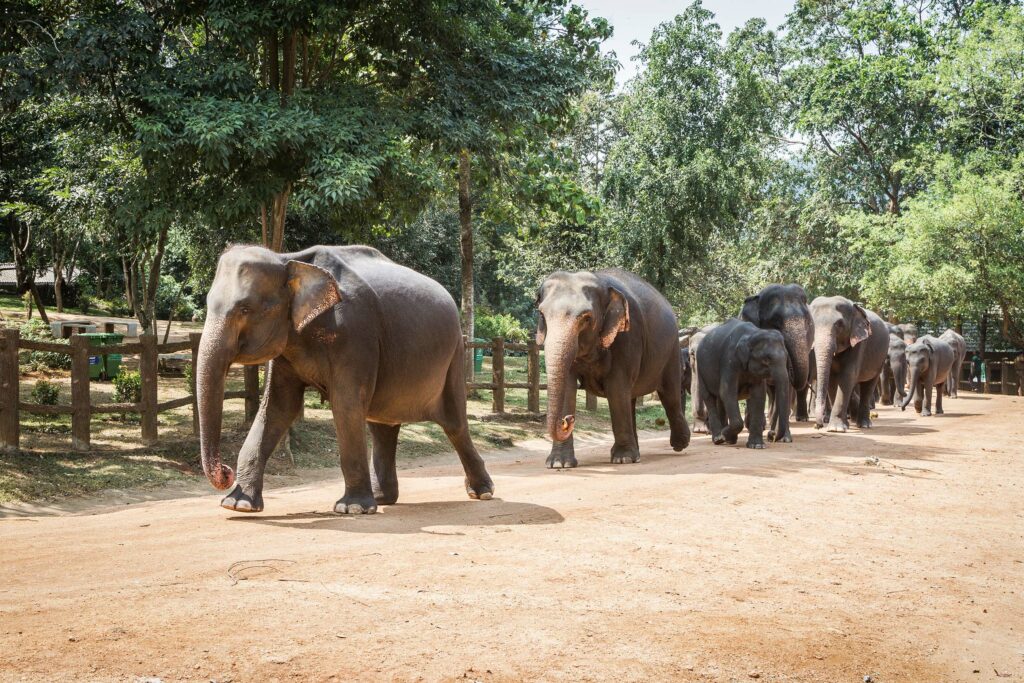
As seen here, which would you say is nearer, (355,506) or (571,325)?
(355,506)

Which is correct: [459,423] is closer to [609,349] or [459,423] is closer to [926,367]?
[609,349]

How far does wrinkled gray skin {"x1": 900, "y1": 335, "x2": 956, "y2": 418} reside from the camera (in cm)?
2353

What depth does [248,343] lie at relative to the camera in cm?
693

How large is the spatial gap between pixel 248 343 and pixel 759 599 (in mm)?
3719

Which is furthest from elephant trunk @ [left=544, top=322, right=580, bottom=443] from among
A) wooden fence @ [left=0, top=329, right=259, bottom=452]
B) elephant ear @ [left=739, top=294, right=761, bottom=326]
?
elephant ear @ [left=739, top=294, right=761, bottom=326]

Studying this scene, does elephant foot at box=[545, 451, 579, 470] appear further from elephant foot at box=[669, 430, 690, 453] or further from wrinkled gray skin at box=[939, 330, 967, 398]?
wrinkled gray skin at box=[939, 330, 967, 398]

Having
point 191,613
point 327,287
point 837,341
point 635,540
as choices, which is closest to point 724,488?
point 635,540

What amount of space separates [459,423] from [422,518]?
1107 millimetres

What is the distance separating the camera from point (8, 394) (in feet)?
36.8

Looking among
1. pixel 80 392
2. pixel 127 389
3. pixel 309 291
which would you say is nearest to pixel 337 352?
pixel 309 291

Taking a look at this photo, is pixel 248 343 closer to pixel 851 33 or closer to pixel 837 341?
pixel 837 341

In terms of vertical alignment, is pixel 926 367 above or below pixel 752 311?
below

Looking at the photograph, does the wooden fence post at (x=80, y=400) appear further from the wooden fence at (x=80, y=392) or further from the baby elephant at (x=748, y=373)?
the baby elephant at (x=748, y=373)

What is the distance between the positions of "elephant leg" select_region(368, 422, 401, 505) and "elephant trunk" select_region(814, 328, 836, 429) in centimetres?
1114
